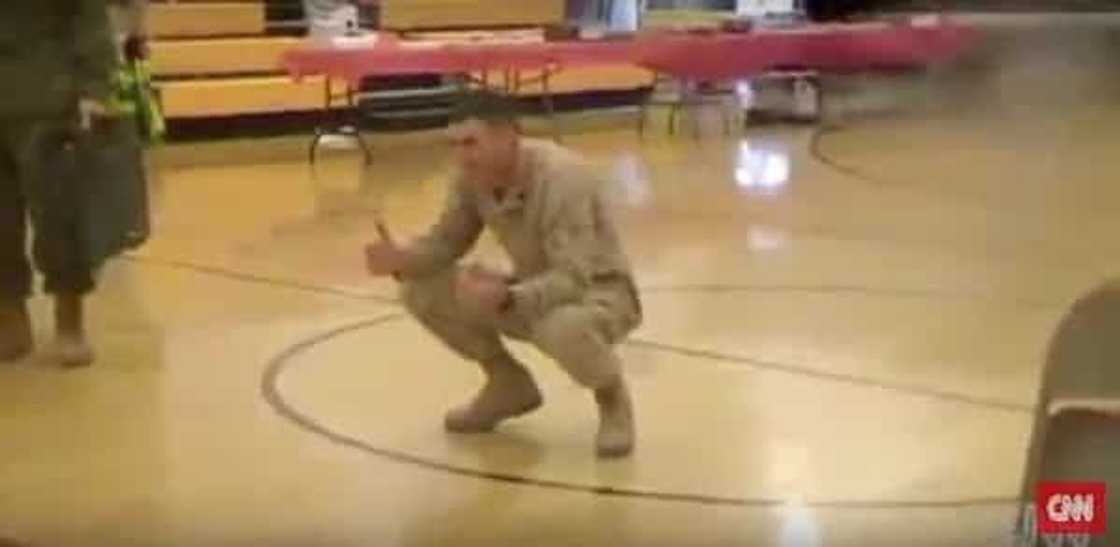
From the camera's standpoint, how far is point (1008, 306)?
8.07ft

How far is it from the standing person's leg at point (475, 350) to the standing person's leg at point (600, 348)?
0.27 ft

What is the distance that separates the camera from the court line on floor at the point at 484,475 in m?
1.46

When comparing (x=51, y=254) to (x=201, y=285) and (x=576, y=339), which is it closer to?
(x=201, y=285)

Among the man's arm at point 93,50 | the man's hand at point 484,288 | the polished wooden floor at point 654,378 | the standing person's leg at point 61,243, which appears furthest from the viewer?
the standing person's leg at point 61,243

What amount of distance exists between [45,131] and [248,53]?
201 centimetres

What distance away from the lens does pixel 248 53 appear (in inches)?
155

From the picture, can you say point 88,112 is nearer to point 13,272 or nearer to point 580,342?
point 13,272

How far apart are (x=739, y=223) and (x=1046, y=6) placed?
261 centimetres

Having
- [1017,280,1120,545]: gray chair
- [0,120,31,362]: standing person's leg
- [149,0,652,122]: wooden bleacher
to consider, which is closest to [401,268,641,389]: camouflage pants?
[0,120,31,362]: standing person's leg

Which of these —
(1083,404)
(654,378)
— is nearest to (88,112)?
(654,378)

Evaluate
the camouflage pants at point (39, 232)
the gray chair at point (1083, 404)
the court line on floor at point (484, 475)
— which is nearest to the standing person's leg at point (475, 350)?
the court line on floor at point (484, 475)

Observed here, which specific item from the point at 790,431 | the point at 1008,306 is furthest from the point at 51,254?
the point at 1008,306

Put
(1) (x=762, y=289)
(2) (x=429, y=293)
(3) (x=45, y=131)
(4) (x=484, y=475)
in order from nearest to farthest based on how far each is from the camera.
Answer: (4) (x=484, y=475), (2) (x=429, y=293), (3) (x=45, y=131), (1) (x=762, y=289)

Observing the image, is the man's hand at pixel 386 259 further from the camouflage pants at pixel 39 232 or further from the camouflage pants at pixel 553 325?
the camouflage pants at pixel 39 232
